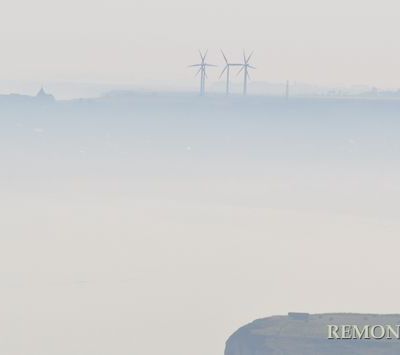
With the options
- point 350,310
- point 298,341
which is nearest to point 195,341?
point 350,310

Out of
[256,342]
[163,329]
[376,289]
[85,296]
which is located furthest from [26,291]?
[256,342]

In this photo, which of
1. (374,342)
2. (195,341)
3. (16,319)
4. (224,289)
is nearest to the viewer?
(374,342)

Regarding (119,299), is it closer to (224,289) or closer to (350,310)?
(224,289)

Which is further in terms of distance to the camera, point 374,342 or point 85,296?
point 85,296

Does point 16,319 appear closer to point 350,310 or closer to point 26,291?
point 26,291

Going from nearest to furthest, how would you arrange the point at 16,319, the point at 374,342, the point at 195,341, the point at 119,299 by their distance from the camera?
1. the point at 374,342
2. the point at 195,341
3. the point at 16,319
4. the point at 119,299

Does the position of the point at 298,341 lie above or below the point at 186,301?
above
